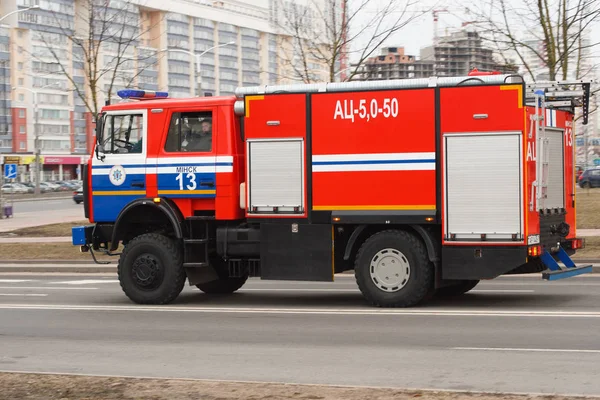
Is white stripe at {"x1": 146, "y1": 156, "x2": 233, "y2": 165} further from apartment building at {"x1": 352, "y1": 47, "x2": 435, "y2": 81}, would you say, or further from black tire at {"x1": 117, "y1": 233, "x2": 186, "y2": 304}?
apartment building at {"x1": 352, "y1": 47, "x2": 435, "y2": 81}

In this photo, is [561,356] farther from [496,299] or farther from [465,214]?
[496,299]

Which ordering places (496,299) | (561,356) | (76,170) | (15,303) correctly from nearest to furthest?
(561,356) → (496,299) → (15,303) → (76,170)

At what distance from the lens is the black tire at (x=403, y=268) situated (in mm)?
12820

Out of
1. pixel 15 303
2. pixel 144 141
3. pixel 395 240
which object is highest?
pixel 144 141

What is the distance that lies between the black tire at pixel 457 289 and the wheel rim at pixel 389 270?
66.5 inches

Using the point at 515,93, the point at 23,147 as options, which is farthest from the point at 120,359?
the point at 23,147

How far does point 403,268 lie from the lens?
13.0m

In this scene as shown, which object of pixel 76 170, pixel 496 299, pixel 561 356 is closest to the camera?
pixel 561 356

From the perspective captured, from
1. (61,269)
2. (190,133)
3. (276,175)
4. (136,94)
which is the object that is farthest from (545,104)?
(61,269)

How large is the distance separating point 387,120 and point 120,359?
16.5 feet

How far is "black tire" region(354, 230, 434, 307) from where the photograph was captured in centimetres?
1282

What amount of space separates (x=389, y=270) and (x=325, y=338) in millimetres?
2579

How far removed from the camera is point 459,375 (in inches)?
326

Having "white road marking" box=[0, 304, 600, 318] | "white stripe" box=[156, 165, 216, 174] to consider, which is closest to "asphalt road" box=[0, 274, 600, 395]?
"white road marking" box=[0, 304, 600, 318]
